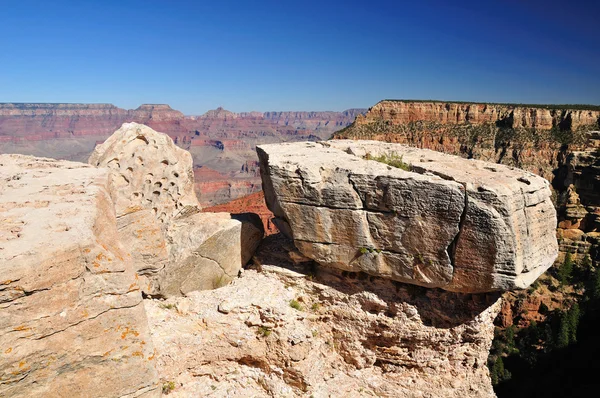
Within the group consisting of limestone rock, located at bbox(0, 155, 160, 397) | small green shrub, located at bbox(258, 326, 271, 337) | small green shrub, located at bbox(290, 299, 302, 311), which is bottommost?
small green shrub, located at bbox(258, 326, 271, 337)

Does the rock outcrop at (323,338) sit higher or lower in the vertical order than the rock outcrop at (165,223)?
lower

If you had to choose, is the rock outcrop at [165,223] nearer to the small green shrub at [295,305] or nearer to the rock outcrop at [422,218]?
the small green shrub at [295,305]

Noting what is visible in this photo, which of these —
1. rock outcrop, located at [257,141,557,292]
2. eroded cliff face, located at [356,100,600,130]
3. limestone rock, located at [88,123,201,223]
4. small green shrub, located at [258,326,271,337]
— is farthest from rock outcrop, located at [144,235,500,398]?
eroded cliff face, located at [356,100,600,130]

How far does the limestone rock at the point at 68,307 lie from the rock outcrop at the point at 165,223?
2.66 m

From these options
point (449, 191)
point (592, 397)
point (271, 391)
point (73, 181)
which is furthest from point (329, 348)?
point (592, 397)

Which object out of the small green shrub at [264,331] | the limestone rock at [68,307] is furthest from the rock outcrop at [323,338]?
the limestone rock at [68,307]

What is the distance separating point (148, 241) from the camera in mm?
8070

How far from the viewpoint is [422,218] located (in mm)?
7012

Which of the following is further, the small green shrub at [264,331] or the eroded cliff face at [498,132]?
the eroded cliff face at [498,132]

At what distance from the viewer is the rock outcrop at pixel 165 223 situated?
8086 millimetres

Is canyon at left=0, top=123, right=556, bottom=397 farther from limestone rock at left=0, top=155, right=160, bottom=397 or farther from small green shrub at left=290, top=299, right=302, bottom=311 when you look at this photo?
limestone rock at left=0, top=155, right=160, bottom=397

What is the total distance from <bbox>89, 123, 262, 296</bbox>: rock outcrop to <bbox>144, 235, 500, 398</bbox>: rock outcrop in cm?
57

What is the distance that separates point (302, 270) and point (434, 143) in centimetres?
7186

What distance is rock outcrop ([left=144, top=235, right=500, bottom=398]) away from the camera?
7910 mm
